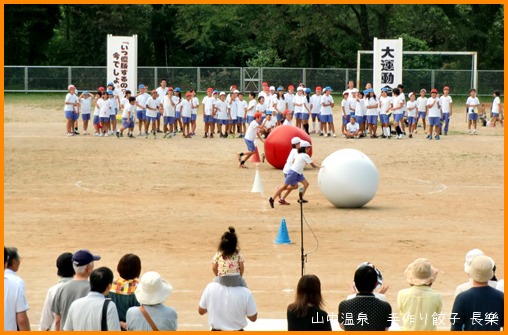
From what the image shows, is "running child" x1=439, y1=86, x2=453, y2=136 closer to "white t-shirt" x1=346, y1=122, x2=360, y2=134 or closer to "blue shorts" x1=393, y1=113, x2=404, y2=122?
"blue shorts" x1=393, y1=113, x2=404, y2=122

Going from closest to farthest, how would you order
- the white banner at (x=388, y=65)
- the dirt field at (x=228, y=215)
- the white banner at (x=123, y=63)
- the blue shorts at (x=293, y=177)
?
the dirt field at (x=228, y=215) < the blue shorts at (x=293, y=177) < the white banner at (x=388, y=65) < the white banner at (x=123, y=63)

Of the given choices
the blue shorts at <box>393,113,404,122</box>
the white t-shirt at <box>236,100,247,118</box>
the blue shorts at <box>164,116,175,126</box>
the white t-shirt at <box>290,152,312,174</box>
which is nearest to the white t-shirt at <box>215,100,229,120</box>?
the white t-shirt at <box>236,100,247,118</box>

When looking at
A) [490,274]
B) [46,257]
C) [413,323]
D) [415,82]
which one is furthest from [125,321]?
[415,82]

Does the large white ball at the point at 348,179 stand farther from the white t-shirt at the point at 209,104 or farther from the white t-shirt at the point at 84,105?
the white t-shirt at the point at 84,105

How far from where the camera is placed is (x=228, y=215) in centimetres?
2094

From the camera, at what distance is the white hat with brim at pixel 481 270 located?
29.5 ft

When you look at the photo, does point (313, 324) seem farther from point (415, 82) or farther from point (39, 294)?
point (415, 82)

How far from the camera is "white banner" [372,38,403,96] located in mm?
41156

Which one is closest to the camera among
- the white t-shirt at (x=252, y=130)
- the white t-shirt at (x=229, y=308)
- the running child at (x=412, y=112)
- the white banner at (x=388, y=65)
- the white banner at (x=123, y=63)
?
the white t-shirt at (x=229, y=308)

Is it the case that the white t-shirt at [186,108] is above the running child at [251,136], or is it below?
above

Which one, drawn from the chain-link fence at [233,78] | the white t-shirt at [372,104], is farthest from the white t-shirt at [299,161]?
the chain-link fence at [233,78]

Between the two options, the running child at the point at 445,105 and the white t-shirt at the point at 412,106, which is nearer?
the running child at the point at 445,105

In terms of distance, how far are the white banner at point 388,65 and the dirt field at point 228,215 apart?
675 cm

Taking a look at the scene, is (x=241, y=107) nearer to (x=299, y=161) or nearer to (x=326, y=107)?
(x=326, y=107)
